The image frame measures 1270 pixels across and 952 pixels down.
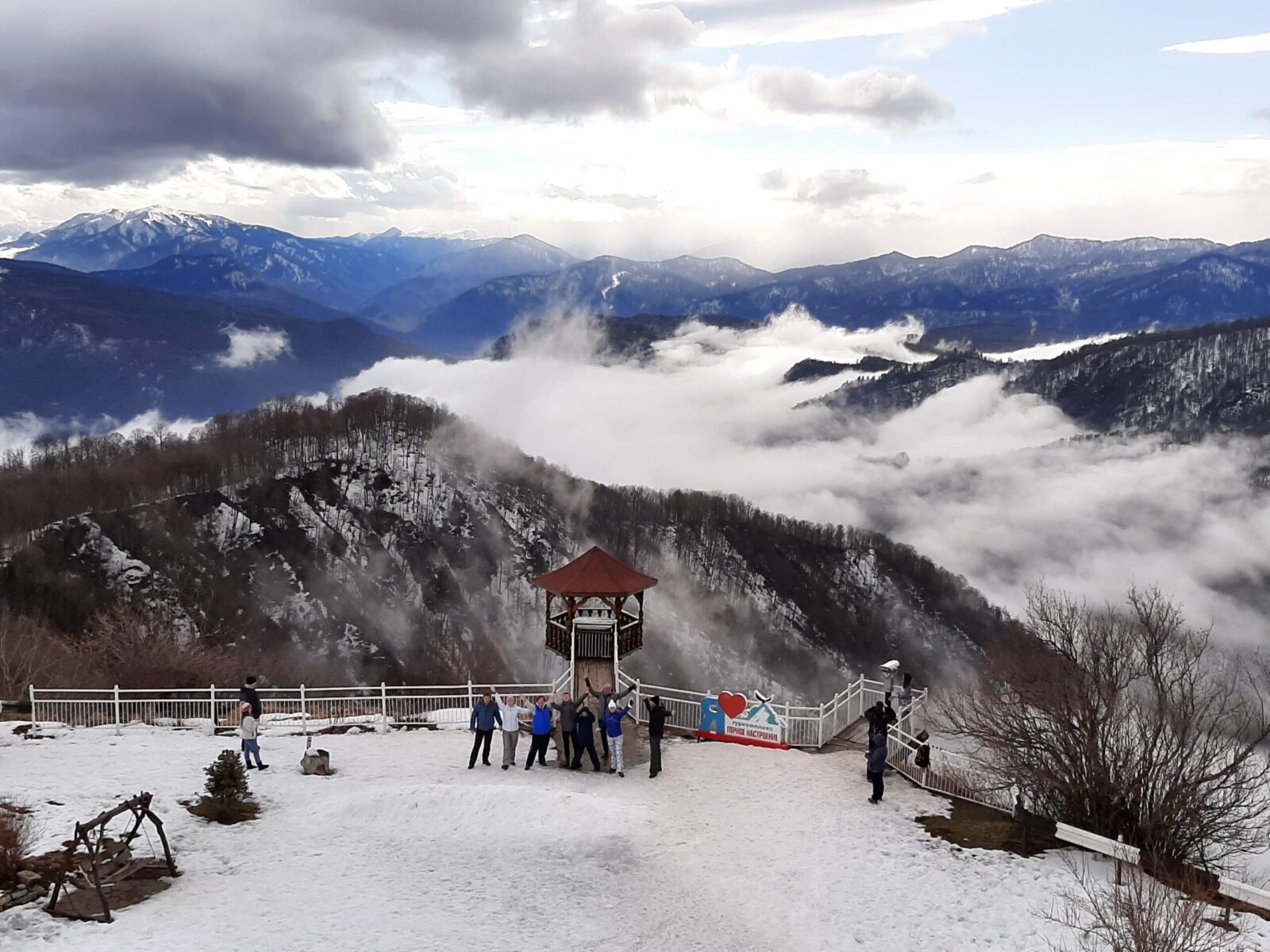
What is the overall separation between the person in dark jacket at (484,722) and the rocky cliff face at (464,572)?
84561 mm

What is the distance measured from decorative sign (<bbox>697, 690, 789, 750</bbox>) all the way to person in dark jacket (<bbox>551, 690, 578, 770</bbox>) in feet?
13.8

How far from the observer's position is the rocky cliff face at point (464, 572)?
381 feet

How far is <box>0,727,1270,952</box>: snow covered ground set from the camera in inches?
520

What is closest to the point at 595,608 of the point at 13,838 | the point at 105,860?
the point at 105,860

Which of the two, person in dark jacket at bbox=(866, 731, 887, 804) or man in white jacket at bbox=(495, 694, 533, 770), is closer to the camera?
person in dark jacket at bbox=(866, 731, 887, 804)

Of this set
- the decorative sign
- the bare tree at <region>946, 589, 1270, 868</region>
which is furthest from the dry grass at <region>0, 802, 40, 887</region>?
the bare tree at <region>946, 589, 1270, 868</region>

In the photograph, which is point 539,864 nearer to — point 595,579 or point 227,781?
point 227,781

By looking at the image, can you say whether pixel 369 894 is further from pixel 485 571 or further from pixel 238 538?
pixel 485 571

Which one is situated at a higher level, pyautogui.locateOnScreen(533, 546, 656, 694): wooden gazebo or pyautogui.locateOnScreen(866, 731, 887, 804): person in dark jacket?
pyautogui.locateOnScreen(533, 546, 656, 694): wooden gazebo

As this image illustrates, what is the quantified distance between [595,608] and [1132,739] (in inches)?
556

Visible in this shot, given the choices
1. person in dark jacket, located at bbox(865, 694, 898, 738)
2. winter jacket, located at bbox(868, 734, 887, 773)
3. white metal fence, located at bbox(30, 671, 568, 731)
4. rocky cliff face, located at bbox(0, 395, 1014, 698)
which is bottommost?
rocky cliff face, located at bbox(0, 395, 1014, 698)

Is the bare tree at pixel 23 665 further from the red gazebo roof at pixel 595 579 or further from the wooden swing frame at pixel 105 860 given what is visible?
the red gazebo roof at pixel 595 579

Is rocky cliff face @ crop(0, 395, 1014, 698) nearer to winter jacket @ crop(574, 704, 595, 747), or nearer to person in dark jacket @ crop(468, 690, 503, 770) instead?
person in dark jacket @ crop(468, 690, 503, 770)

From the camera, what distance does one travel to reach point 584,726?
2023 centimetres
